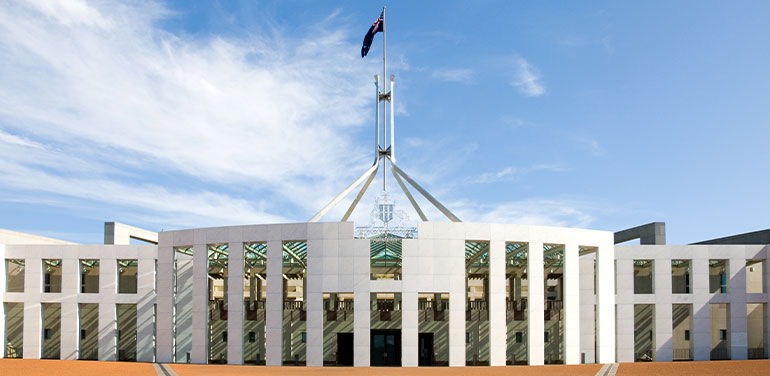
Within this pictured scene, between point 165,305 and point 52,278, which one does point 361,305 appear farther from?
point 52,278

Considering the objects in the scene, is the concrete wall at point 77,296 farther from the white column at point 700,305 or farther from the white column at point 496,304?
the white column at point 700,305

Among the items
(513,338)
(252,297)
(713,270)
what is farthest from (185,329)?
(713,270)

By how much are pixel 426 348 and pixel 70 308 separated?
25401 mm

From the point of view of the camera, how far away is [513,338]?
50.6 metres

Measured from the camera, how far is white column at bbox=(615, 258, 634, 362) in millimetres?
46281

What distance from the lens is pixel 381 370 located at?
121ft

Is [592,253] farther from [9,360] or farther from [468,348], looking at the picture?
[9,360]

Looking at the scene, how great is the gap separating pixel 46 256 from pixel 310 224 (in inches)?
848

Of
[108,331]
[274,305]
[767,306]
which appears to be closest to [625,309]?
[767,306]

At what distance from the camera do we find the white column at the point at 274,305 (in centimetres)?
3984

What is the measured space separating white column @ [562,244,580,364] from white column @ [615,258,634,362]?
6242 millimetres

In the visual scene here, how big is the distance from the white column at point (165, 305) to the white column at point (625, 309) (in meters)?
30.8

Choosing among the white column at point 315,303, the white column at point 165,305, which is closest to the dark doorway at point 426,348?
the white column at point 315,303

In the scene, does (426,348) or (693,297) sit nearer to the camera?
(426,348)
